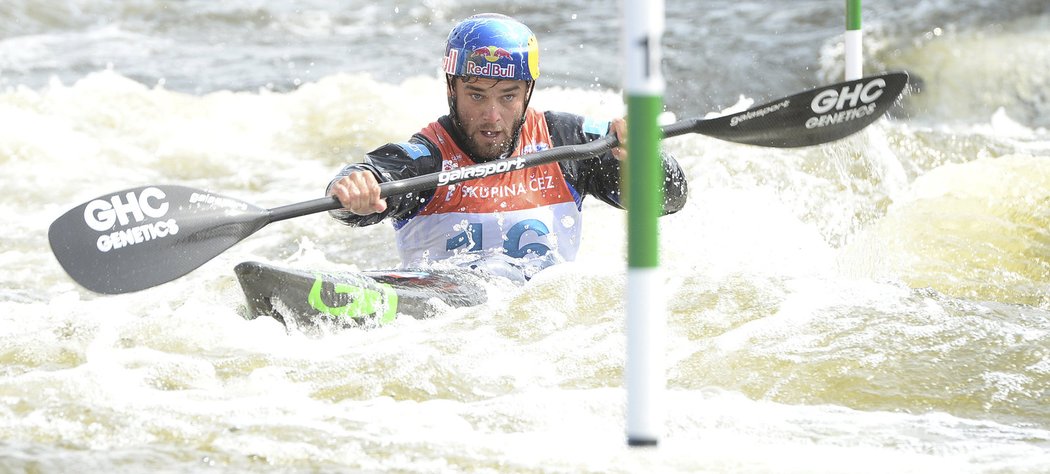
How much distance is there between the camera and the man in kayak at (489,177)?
177 inches

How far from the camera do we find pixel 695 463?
10.3 feet

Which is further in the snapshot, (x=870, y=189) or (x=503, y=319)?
(x=870, y=189)

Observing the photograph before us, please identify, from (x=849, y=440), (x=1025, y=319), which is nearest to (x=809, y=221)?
(x=1025, y=319)

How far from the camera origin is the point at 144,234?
4082 mm

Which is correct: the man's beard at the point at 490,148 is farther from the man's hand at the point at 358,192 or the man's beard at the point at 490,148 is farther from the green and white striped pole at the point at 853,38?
the green and white striped pole at the point at 853,38

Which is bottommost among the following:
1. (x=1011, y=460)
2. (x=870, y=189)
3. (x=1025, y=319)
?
(x=1011, y=460)

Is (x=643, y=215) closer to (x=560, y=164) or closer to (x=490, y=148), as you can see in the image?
(x=490, y=148)

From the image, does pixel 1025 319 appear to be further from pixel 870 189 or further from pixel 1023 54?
pixel 1023 54

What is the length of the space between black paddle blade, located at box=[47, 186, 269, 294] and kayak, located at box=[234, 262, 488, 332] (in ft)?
0.89

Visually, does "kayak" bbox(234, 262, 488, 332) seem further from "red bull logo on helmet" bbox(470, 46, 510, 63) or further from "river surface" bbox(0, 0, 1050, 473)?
"red bull logo on helmet" bbox(470, 46, 510, 63)

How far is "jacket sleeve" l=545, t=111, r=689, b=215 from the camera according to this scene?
4793mm

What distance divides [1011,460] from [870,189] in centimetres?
423

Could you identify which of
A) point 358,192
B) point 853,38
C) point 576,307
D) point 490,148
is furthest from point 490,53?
point 853,38

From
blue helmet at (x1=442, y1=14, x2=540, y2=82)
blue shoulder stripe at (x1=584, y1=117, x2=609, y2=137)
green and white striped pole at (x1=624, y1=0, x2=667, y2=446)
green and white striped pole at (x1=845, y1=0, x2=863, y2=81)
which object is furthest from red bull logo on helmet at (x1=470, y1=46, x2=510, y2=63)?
green and white striped pole at (x1=845, y1=0, x2=863, y2=81)
